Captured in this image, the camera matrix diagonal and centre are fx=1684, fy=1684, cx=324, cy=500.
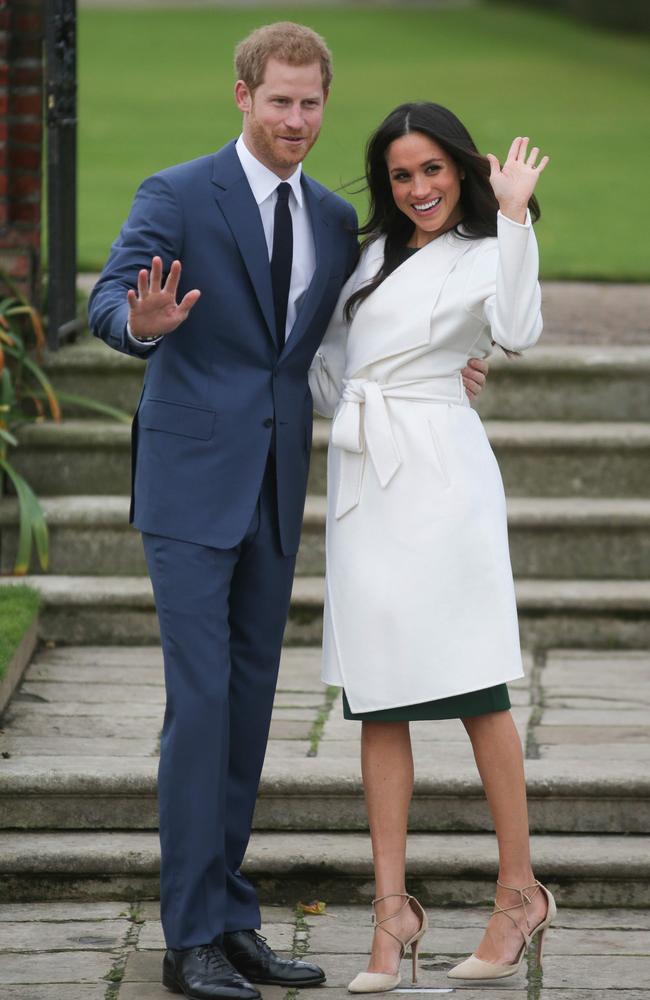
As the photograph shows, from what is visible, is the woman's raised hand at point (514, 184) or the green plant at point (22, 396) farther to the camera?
the green plant at point (22, 396)

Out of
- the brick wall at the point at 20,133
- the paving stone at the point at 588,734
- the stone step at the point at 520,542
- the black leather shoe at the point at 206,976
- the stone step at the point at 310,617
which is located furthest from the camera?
the brick wall at the point at 20,133

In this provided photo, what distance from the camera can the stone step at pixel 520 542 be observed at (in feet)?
19.5

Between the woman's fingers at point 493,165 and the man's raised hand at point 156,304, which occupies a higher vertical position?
the woman's fingers at point 493,165

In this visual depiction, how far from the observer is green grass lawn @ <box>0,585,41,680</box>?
492cm

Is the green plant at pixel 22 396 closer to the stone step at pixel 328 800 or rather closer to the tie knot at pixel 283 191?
the stone step at pixel 328 800

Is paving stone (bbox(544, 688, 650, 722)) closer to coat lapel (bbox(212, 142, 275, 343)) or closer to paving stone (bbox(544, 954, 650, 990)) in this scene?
paving stone (bbox(544, 954, 650, 990))

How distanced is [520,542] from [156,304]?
2.95 meters

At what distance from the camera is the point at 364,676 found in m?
3.64

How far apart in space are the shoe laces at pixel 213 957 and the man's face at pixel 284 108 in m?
1.67

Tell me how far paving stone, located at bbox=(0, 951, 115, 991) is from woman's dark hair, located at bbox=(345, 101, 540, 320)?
155 cm

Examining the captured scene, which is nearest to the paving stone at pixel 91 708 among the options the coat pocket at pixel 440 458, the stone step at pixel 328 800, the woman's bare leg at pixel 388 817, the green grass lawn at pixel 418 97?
the stone step at pixel 328 800

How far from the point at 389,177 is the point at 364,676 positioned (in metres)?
1.10

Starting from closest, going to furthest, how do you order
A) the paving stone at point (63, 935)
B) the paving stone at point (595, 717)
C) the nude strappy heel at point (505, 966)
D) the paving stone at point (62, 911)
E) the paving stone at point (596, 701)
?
1. the nude strappy heel at point (505, 966)
2. the paving stone at point (63, 935)
3. the paving stone at point (62, 911)
4. the paving stone at point (595, 717)
5. the paving stone at point (596, 701)

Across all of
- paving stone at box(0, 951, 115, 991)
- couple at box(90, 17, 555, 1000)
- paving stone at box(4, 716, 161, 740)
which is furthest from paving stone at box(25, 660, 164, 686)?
couple at box(90, 17, 555, 1000)
